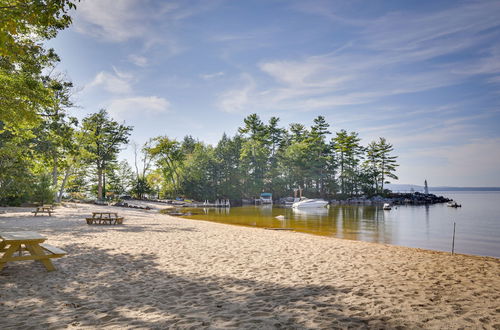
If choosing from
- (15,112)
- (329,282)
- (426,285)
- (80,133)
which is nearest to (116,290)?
(329,282)

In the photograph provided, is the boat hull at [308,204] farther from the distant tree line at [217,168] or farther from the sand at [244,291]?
the sand at [244,291]

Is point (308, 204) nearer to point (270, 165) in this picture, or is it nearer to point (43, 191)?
point (270, 165)

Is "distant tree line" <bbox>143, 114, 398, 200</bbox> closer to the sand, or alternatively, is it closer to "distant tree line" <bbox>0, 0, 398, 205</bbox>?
"distant tree line" <bbox>0, 0, 398, 205</bbox>

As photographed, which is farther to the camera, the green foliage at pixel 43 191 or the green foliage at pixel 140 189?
the green foliage at pixel 140 189

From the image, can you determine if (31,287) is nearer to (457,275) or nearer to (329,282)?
(329,282)

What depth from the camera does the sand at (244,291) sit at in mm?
3721

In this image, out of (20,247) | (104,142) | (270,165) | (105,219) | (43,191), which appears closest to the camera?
(20,247)

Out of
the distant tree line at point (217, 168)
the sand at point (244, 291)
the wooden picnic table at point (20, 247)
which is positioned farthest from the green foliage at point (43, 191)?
the wooden picnic table at point (20, 247)

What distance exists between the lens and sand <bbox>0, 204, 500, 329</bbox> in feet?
12.2

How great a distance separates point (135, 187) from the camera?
50062mm

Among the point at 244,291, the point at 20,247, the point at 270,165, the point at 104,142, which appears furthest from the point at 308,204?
the point at 20,247

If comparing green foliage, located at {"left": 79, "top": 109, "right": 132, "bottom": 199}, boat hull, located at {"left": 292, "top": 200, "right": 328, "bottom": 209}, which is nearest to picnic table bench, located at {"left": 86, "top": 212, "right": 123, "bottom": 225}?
green foliage, located at {"left": 79, "top": 109, "right": 132, "bottom": 199}

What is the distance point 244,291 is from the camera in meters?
4.95

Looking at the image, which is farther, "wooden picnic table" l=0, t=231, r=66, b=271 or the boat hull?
the boat hull
